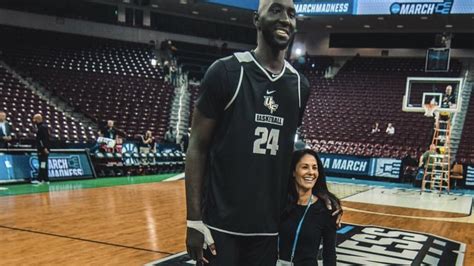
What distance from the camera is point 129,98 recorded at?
19516mm

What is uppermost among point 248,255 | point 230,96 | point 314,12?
point 314,12

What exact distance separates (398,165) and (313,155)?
15455 mm

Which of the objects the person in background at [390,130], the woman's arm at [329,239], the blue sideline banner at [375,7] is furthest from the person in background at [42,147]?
the person in background at [390,130]

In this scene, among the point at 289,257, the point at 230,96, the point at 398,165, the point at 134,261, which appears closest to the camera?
the point at 230,96

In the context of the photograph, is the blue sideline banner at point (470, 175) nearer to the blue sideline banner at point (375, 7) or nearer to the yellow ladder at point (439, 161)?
the yellow ladder at point (439, 161)

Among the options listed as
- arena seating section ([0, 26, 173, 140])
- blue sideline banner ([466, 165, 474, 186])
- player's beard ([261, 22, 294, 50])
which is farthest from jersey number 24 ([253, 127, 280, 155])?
blue sideline banner ([466, 165, 474, 186])

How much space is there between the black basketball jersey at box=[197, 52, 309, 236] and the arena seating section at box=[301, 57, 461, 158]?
17413 millimetres

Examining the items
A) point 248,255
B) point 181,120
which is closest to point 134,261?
point 248,255

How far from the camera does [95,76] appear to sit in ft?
65.2

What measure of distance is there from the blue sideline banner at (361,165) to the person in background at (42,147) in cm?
1079

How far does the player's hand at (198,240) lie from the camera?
188 cm

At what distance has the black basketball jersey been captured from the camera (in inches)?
74.2

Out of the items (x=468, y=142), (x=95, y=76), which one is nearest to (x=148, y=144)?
(x=95, y=76)

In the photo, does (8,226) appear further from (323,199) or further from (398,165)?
(398,165)
